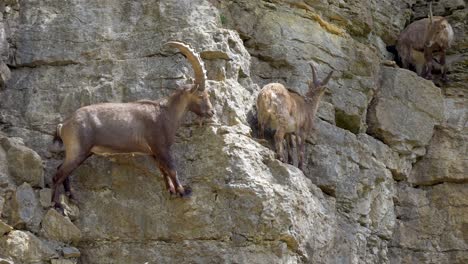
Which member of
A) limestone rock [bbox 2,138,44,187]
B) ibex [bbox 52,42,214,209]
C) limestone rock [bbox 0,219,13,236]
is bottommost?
limestone rock [bbox 0,219,13,236]

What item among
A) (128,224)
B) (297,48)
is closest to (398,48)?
(297,48)

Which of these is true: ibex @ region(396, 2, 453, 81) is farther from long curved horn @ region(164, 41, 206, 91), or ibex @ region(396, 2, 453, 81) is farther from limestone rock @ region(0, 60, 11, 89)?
limestone rock @ region(0, 60, 11, 89)

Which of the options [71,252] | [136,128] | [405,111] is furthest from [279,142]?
[405,111]

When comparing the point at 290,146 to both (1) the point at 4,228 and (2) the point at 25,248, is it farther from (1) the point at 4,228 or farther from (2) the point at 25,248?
(1) the point at 4,228

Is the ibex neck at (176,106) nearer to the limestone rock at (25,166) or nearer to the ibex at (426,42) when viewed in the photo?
the limestone rock at (25,166)

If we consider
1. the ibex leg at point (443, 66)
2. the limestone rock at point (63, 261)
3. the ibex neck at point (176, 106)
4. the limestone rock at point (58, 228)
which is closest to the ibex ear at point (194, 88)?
the ibex neck at point (176, 106)

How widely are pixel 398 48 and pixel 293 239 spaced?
6.50 metres

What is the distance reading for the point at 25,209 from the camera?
39.0 feet

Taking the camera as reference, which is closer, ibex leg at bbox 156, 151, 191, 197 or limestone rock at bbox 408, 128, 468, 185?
ibex leg at bbox 156, 151, 191, 197

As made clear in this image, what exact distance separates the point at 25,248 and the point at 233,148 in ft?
9.90

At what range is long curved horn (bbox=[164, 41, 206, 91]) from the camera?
41.1 feet

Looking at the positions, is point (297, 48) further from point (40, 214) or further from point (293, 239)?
point (40, 214)

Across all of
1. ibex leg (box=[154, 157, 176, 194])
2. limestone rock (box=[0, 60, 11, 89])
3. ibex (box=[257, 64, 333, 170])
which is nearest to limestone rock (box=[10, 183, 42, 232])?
ibex leg (box=[154, 157, 176, 194])

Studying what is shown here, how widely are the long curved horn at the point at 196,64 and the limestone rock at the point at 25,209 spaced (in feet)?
8.57
